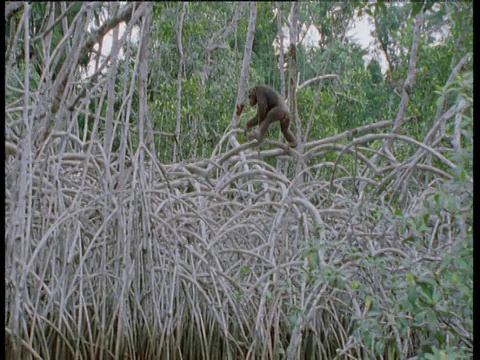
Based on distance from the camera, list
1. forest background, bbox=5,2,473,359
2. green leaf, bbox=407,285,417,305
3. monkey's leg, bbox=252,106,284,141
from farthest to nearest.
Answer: monkey's leg, bbox=252,106,284,141 → forest background, bbox=5,2,473,359 → green leaf, bbox=407,285,417,305

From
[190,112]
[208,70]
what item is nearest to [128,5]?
[190,112]

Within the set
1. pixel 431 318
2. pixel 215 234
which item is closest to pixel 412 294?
pixel 431 318

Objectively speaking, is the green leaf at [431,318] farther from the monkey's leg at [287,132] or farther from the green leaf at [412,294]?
the monkey's leg at [287,132]

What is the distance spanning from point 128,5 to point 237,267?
85.3 inches

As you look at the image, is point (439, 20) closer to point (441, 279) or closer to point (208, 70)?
point (441, 279)

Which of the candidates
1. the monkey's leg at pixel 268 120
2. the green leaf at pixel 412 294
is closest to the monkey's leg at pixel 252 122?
the monkey's leg at pixel 268 120

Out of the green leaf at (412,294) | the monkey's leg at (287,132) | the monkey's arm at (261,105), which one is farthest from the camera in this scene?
the monkey's arm at (261,105)

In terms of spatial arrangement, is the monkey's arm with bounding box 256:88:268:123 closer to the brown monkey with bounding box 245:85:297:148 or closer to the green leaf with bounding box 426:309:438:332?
the brown monkey with bounding box 245:85:297:148

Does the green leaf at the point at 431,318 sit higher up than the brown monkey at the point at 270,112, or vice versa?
the brown monkey at the point at 270,112

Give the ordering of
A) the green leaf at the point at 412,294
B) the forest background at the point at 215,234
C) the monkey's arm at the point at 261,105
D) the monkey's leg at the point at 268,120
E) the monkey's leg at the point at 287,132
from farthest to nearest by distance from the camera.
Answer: the monkey's arm at the point at 261,105 → the monkey's leg at the point at 287,132 → the monkey's leg at the point at 268,120 → the forest background at the point at 215,234 → the green leaf at the point at 412,294

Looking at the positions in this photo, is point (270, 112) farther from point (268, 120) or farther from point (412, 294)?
point (412, 294)

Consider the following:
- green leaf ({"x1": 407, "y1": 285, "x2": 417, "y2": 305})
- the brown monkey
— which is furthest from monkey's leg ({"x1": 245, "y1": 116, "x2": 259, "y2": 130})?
green leaf ({"x1": 407, "y1": 285, "x2": 417, "y2": 305})

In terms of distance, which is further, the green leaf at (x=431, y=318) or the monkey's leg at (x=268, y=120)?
the monkey's leg at (x=268, y=120)

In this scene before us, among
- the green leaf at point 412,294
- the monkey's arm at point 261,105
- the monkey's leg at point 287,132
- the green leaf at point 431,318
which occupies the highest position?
the monkey's arm at point 261,105
